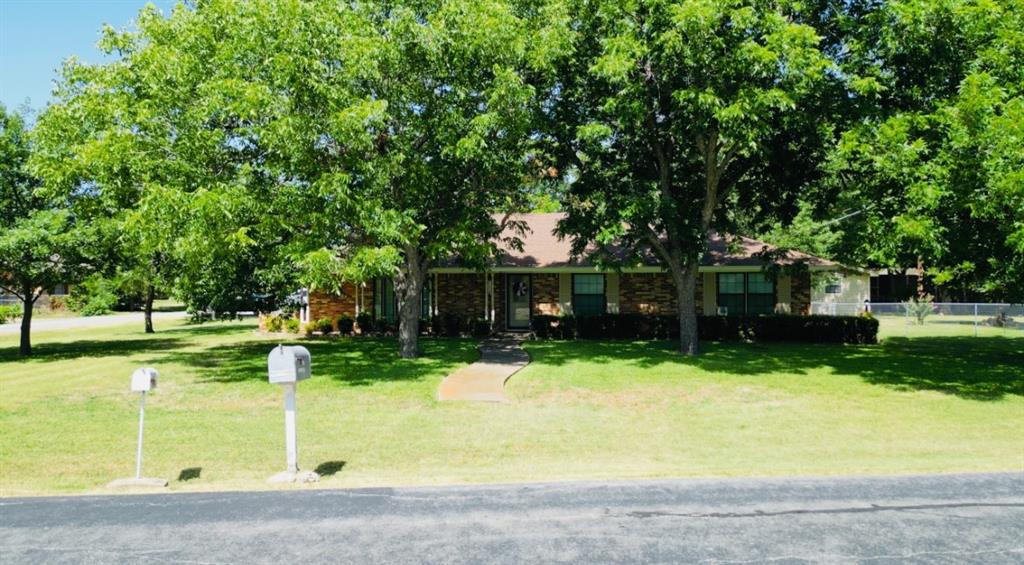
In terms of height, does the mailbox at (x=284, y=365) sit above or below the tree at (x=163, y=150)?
below

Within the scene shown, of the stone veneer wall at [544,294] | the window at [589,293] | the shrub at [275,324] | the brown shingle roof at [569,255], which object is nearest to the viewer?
the brown shingle roof at [569,255]

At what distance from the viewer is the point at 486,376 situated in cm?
1538

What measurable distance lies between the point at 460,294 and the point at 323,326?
19.1ft

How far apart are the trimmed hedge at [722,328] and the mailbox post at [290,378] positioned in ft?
54.5

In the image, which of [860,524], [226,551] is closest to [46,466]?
[226,551]

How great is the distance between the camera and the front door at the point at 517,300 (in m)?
25.7

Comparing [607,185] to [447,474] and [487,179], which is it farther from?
[447,474]

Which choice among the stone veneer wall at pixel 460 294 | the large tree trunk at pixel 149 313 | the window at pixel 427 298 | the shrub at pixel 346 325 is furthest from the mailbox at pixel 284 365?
the large tree trunk at pixel 149 313

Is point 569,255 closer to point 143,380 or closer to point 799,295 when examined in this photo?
point 799,295

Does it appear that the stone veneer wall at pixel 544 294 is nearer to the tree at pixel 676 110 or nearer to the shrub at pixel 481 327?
the shrub at pixel 481 327

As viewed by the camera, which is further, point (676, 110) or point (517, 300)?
point (517, 300)

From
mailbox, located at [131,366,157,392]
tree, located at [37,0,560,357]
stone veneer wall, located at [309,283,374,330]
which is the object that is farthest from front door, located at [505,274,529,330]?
mailbox, located at [131,366,157,392]

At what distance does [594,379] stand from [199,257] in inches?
368

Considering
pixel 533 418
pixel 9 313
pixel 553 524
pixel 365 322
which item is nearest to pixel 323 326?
pixel 365 322
